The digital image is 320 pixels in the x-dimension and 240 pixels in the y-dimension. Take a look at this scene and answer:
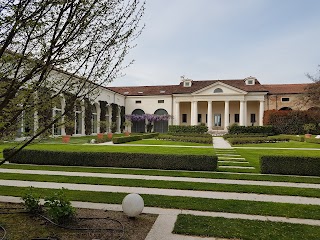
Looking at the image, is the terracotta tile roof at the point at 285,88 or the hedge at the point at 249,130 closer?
the hedge at the point at 249,130

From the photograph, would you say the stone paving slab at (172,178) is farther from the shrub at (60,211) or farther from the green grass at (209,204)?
the shrub at (60,211)

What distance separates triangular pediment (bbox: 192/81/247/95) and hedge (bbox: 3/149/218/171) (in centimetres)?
3279

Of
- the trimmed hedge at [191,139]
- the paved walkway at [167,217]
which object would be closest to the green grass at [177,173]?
the paved walkway at [167,217]

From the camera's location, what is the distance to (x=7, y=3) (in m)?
3.51

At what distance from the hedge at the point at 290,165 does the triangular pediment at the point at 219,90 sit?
3239 centimetres

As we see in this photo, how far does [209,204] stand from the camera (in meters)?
6.65

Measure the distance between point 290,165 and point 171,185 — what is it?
5.00 meters

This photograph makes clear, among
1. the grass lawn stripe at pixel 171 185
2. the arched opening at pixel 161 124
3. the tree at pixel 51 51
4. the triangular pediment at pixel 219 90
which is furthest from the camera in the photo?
the arched opening at pixel 161 124

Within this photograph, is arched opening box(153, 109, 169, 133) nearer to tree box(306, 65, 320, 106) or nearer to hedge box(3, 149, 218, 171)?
tree box(306, 65, 320, 106)

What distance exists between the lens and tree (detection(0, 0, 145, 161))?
12.1 ft

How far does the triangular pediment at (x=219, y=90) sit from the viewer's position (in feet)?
139

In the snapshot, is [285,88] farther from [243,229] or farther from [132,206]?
[132,206]

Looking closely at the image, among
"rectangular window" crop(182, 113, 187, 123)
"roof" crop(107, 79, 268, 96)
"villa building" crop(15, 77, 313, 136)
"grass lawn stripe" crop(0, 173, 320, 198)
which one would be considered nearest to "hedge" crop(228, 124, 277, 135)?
"villa building" crop(15, 77, 313, 136)

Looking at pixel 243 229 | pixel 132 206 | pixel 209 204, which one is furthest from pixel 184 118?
pixel 243 229
